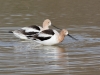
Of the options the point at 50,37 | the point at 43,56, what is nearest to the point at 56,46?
the point at 50,37

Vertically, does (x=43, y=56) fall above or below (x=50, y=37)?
below

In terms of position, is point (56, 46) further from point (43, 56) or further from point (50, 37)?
point (43, 56)

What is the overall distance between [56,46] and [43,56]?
1.91m

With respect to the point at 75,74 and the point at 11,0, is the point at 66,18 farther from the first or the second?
the point at 75,74

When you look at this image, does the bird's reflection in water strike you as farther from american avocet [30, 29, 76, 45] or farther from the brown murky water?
american avocet [30, 29, 76, 45]

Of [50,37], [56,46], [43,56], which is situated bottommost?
[43,56]

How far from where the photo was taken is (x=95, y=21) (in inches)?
755

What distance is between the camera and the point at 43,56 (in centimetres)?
1272

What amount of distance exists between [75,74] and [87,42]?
4280 millimetres

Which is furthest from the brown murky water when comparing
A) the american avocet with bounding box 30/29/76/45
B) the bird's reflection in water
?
the american avocet with bounding box 30/29/76/45

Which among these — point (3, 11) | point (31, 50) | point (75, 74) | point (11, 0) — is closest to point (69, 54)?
point (31, 50)

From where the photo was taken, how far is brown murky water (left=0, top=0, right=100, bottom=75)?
11.2m

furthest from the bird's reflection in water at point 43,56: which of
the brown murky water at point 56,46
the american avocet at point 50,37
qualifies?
the american avocet at point 50,37

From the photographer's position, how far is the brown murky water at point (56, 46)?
11203 mm
